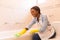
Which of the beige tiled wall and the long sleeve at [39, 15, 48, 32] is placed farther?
the beige tiled wall

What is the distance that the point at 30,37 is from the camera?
2.47 m

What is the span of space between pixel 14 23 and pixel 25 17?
0.93 ft

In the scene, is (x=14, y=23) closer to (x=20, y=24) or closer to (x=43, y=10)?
(x=20, y=24)

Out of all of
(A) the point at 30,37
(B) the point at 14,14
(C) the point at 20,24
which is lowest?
(A) the point at 30,37

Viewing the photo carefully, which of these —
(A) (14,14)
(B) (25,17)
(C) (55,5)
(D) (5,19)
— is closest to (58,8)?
(C) (55,5)

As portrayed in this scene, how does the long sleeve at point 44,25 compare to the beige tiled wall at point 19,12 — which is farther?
the beige tiled wall at point 19,12

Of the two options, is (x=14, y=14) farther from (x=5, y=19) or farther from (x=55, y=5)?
(x=55, y=5)

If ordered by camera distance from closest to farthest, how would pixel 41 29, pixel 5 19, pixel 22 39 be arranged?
pixel 41 29 → pixel 22 39 → pixel 5 19

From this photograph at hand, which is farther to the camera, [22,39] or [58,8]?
[58,8]

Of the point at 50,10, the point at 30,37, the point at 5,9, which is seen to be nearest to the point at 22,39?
the point at 30,37

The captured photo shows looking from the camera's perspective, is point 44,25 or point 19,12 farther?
point 19,12

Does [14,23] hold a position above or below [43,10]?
→ below

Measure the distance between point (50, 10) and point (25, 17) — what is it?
0.52 metres

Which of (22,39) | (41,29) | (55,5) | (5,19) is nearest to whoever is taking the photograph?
(41,29)
